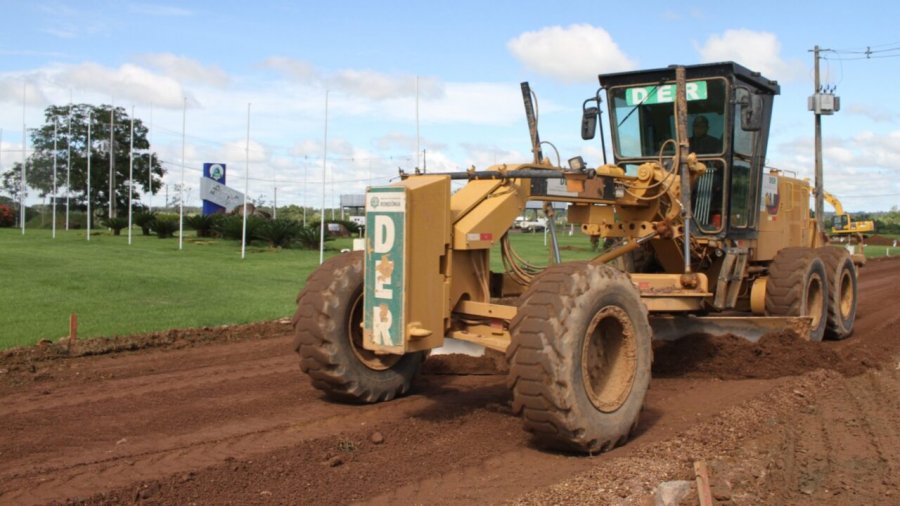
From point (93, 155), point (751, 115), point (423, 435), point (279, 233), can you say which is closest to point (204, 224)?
point (279, 233)

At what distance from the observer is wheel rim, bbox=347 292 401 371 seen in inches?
285

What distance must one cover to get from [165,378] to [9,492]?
11.3 ft

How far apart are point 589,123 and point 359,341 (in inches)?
178

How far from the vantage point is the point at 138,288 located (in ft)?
57.3

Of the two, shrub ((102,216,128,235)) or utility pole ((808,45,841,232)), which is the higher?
utility pole ((808,45,841,232))

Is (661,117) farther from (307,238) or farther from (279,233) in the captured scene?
(307,238)

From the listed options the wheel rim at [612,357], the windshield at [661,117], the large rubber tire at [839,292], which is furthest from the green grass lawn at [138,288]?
the large rubber tire at [839,292]

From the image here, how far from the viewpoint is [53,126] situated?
148 feet

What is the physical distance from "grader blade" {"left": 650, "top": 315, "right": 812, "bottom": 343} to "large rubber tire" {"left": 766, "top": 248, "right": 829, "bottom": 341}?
541 mm

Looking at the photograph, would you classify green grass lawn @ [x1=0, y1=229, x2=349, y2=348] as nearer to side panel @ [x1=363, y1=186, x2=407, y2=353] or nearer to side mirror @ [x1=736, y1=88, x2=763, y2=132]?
side panel @ [x1=363, y1=186, x2=407, y2=353]

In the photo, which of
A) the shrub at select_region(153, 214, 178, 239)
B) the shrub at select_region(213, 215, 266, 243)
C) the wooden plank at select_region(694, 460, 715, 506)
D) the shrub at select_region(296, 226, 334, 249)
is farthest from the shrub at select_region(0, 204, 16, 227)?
the wooden plank at select_region(694, 460, 715, 506)

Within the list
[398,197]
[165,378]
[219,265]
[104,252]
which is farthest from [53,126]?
[398,197]

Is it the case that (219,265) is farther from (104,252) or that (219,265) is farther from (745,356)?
(745,356)

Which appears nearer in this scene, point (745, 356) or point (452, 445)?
point (452, 445)
